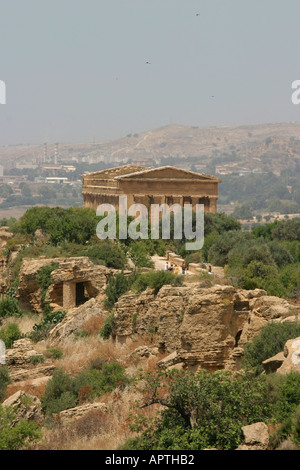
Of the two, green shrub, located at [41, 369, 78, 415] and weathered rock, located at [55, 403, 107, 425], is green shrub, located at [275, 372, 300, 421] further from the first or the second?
green shrub, located at [41, 369, 78, 415]

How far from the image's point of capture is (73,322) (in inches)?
904

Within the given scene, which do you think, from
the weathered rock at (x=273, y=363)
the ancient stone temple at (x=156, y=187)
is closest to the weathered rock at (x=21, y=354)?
the weathered rock at (x=273, y=363)

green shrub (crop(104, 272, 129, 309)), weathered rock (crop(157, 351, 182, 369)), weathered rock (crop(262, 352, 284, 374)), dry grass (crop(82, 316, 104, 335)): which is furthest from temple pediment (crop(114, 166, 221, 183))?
weathered rock (crop(262, 352, 284, 374))

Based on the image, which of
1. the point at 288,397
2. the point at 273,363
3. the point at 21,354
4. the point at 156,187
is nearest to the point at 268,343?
the point at 273,363

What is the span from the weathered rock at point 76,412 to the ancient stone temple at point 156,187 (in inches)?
1724

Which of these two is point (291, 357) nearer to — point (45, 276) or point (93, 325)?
point (93, 325)

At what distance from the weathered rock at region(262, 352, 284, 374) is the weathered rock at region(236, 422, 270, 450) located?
266 centimetres

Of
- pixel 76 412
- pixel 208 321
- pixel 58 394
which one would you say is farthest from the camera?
pixel 58 394

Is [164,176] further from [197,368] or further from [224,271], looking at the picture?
[197,368]

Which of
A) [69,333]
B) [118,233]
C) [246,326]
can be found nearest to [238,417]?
[246,326]

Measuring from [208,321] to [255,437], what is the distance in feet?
12.8

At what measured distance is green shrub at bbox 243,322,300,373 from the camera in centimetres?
1609

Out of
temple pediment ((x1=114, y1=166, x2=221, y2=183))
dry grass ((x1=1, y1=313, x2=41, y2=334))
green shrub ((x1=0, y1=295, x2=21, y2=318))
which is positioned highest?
temple pediment ((x1=114, y1=166, x2=221, y2=183))

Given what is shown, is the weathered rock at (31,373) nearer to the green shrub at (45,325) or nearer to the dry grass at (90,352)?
the dry grass at (90,352)
